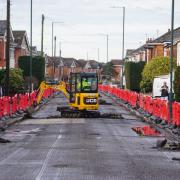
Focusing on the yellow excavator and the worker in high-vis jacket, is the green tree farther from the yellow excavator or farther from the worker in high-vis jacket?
the worker in high-vis jacket

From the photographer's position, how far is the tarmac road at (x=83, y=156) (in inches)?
599

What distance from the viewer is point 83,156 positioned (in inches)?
758

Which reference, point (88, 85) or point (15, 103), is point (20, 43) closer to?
point (15, 103)

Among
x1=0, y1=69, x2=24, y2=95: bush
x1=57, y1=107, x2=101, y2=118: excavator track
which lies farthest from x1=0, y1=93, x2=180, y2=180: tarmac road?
x1=0, y1=69, x2=24, y2=95: bush

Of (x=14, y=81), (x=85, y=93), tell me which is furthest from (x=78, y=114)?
(x=14, y=81)

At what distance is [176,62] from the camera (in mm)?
71250

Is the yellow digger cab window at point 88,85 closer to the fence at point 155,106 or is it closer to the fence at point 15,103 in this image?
the fence at point 155,106

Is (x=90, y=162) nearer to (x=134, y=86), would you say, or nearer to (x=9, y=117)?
(x=9, y=117)

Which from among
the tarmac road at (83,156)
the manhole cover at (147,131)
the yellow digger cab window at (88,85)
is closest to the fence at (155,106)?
the manhole cover at (147,131)

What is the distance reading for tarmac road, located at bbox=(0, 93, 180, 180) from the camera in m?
15.2

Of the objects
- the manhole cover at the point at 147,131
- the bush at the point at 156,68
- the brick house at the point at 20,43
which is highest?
the brick house at the point at 20,43

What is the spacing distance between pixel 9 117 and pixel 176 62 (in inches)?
1348

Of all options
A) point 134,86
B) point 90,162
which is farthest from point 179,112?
point 134,86

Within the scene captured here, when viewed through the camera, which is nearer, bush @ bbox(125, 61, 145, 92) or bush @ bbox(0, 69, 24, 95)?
bush @ bbox(0, 69, 24, 95)
